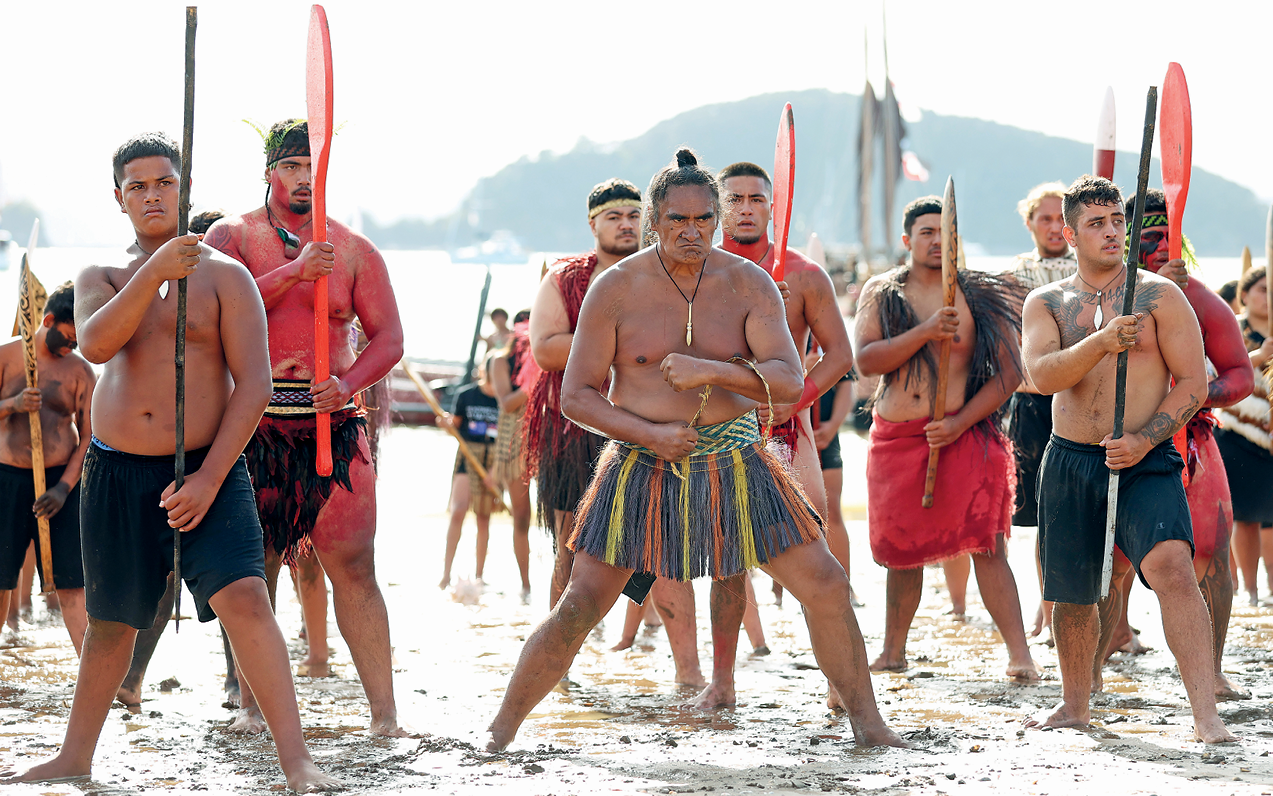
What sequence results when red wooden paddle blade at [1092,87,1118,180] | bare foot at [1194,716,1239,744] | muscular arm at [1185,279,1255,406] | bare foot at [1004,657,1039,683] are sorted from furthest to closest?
red wooden paddle blade at [1092,87,1118,180] → bare foot at [1004,657,1039,683] → muscular arm at [1185,279,1255,406] → bare foot at [1194,716,1239,744]

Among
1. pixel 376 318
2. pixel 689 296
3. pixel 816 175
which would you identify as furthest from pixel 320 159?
pixel 816 175

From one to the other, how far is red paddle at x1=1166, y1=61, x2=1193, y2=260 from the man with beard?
6.89ft

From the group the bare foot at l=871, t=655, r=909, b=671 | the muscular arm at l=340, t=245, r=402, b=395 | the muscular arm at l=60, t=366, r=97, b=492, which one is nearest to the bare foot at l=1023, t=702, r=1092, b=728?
the bare foot at l=871, t=655, r=909, b=671

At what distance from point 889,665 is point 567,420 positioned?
5.63 feet

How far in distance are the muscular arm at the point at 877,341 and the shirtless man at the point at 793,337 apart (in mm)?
429

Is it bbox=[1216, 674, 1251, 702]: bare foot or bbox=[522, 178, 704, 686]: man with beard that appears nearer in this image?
bbox=[1216, 674, 1251, 702]: bare foot

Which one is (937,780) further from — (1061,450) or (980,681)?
(980,681)

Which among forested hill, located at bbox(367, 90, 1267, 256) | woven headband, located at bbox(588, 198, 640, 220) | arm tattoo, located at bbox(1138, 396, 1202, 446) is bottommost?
arm tattoo, located at bbox(1138, 396, 1202, 446)

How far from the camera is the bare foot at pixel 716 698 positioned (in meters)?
4.86

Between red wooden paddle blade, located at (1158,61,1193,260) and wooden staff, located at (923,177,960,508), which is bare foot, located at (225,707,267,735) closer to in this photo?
wooden staff, located at (923,177,960,508)

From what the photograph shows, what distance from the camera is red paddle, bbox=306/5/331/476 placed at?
14.2 ft

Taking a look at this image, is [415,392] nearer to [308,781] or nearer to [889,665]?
[889,665]

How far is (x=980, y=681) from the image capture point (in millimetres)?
5312

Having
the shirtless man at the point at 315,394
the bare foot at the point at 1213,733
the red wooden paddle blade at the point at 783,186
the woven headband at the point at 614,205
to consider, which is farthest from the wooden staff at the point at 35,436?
the bare foot at the point at 1213,733
